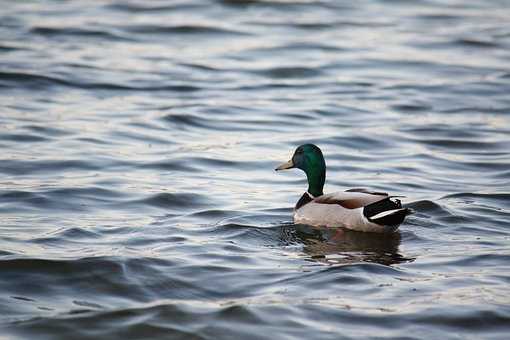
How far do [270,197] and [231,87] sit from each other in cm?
588

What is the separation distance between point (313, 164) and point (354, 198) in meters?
0.95

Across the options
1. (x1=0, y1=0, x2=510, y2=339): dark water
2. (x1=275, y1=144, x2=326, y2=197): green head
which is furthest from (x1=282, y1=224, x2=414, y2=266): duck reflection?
(x1=275, y1=144, x2=326, y2=197): green head

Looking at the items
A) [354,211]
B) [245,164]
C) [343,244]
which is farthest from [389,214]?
[245,164]

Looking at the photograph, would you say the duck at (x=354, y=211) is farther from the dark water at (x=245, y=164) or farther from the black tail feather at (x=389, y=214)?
the dark water at (x=245, y=164)

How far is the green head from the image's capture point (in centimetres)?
1069

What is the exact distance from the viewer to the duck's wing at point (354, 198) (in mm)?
9789

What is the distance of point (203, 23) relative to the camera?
2088 centimetres

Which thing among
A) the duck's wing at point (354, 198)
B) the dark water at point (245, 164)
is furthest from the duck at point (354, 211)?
the dark water at point (245, 164)

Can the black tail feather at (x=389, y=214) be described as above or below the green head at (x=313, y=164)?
below

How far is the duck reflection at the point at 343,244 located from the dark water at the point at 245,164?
29mm

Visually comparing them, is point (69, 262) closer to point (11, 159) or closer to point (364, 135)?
point (11, 159)

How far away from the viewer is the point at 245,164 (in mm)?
12531

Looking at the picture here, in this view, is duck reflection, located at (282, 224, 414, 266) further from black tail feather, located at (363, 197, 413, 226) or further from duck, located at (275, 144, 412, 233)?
black tail feather, located at (363, 197, 413, 226)

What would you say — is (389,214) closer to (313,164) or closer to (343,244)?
(343,244)
